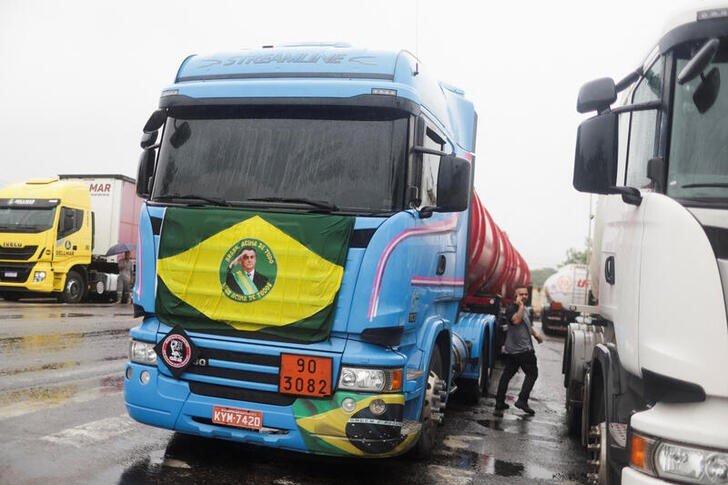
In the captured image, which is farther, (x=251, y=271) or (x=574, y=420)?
(x=574, y=420)

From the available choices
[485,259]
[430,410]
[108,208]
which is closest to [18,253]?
[108,208]

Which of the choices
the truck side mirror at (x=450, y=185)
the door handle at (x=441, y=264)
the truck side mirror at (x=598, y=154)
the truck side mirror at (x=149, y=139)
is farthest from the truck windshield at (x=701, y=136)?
the truck side mirror at (x=149, y=139)

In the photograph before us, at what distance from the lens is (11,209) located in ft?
64.2

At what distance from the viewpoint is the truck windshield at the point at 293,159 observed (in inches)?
189

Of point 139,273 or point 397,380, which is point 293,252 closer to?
point 397,380

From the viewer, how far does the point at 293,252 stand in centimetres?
463

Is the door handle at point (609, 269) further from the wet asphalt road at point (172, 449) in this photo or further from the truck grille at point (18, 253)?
the truck grille at point (18, 253)

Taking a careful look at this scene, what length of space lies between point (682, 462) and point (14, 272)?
19863mm

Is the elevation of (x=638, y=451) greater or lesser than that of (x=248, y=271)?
lesser

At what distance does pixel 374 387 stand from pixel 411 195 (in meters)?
1.35

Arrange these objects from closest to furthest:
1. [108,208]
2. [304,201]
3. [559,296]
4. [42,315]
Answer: [304,201] < [42,315] < [108,208] < [559,296]

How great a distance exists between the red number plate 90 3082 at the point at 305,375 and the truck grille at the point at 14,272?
17.1 meters

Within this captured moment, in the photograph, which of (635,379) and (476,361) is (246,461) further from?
(476,361)

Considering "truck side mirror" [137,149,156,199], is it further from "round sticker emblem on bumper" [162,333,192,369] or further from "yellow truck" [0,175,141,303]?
"yellow truck" [0,175,141,303]
